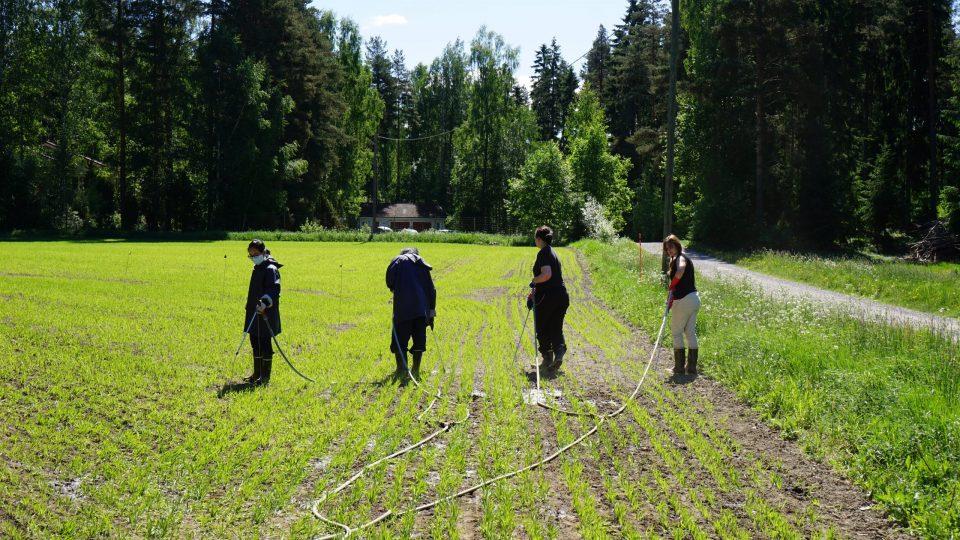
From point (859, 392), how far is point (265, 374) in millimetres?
7841

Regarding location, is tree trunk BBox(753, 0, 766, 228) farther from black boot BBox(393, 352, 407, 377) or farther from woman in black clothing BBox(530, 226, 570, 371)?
black boot BBox(393, 352, 407, 377)

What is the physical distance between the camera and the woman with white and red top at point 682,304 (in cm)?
1049

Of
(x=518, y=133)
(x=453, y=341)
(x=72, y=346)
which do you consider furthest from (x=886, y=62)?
(x=72, y=346)

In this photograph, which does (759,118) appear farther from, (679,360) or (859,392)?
(859,392)

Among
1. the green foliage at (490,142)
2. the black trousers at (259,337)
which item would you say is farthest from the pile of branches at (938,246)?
the green foliage at (490,142)

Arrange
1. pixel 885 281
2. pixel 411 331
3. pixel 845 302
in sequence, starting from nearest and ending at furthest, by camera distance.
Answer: pixel 411 331 → pixel 845 302 → pixel 885 281

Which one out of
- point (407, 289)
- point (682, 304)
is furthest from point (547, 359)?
point (407, 289)

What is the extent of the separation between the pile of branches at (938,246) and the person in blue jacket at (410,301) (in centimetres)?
3043

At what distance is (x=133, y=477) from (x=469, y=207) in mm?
70490

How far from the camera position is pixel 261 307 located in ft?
31.7

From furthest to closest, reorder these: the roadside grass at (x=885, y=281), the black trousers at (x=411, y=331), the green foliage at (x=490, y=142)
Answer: the green foliage at (x=490, y=142), the roadside grass at (x=885, y=281), the black trousers at (x=411, y=331)

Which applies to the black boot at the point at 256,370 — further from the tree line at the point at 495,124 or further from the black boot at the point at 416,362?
the tree line at the point at 495,124

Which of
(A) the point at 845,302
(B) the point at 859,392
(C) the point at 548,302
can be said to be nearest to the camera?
(B) the point at 859,392

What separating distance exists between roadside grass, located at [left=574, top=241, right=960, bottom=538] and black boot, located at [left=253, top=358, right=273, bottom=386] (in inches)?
260
